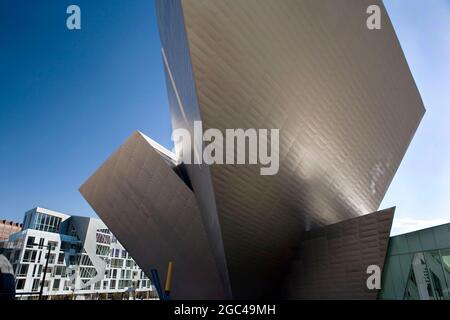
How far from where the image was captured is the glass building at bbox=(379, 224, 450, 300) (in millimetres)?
8766

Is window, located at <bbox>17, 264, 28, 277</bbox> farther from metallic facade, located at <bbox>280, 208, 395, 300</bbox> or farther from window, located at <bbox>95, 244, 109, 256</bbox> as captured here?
metallic facade, located at <bbox>280, 208, 395, 300</bbox>

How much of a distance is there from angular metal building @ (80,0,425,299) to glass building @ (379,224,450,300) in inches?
136

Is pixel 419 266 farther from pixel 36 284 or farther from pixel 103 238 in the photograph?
pixel 103 238

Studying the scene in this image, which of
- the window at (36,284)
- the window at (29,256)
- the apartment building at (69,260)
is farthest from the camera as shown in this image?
the apartment building at (69,260)

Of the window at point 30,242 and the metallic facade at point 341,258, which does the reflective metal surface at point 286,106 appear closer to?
the metallic facade at point 341,258

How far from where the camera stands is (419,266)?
958 centimetres

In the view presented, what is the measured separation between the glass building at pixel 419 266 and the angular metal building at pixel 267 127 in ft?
11.3

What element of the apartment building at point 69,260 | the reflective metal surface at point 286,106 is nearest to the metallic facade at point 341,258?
the reflective metal surface at point 286,106

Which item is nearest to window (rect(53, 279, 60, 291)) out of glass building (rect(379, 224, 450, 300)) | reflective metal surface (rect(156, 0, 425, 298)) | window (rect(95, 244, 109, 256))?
window (rect(95, 244, 109, 256))

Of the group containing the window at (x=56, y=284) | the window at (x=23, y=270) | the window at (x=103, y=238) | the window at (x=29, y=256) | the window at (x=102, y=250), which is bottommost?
the window at (x=56, y=284)

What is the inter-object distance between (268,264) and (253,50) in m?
10.8

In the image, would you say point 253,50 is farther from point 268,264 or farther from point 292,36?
point 268,264

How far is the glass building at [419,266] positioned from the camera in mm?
8766
